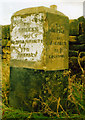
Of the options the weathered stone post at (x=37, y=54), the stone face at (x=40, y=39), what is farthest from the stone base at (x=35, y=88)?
the stone face at (x=40, y=39)

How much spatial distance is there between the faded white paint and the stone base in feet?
0.80

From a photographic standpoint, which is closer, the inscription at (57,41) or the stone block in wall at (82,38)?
the inscription at (57,41)

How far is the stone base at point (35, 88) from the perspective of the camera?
9.07 feet

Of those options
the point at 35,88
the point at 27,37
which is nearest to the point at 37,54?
the point at 27,37

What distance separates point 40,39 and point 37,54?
24cm

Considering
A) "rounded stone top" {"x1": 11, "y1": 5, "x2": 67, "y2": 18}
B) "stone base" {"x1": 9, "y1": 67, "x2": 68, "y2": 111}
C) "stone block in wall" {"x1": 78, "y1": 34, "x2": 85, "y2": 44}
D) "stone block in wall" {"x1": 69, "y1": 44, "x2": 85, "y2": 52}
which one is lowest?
"stone base" {"x1": 9, "y1": 67, "x2": 68, "y2": 111}

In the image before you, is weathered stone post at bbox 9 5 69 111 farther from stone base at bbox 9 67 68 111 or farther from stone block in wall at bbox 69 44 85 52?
stone block in wall at bbox 69 44 85 52

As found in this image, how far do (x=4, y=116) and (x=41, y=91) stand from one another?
0.68 m

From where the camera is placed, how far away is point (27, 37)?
9.55ft

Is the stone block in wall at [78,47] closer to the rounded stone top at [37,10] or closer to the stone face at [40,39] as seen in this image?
the stone face at [40,39]

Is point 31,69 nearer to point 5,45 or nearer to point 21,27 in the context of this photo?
point 21,27

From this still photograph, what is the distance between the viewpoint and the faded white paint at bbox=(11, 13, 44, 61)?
2770 mm

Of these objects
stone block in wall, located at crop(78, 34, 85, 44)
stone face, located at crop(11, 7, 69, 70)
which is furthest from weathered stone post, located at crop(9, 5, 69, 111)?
stone block in wall, located at crop(78, 34, 85, 44)

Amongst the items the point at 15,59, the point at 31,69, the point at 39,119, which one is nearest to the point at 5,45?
the point at 15,59
